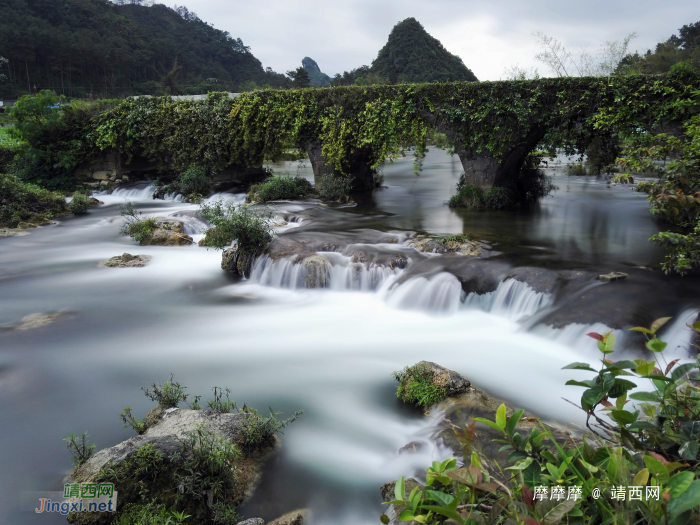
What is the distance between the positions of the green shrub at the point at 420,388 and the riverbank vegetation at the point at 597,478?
3.54 metres

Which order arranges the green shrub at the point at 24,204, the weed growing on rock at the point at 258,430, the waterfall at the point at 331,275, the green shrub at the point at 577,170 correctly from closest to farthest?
the weed growing on rock at the point at 258,430 → the waterfall at the point at 331,275 → the green shrub at the point at 24,204 → the green shrub at the point at 577,170

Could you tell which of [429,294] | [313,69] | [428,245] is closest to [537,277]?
[429,294]

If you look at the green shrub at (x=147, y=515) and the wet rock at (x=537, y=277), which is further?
the wet rock at (x=537, y=277)

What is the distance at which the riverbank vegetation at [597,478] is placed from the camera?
1.40 meters

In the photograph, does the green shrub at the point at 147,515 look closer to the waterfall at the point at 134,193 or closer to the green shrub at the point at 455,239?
the green shrub at the point at 455,239

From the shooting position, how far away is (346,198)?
56.6ft

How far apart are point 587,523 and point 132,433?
195 inches

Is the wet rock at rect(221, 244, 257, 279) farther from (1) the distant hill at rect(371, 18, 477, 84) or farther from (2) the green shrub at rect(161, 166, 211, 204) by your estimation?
(1) the distant hill at rect(371, 18, 477, 84)

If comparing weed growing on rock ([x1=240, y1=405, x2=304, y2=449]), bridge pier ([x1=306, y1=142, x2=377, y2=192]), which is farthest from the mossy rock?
bridge pier ([x1=306, y1=142, x2=377, y2=192])

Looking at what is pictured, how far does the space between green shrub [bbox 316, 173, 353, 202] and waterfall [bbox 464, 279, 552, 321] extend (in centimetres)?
941

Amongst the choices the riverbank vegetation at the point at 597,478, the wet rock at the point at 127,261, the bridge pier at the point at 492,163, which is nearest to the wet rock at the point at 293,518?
the riverbank vegetation at the point at 597,478

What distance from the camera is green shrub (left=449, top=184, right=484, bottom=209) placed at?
51.5ft

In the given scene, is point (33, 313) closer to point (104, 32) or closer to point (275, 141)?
point (275, 141)

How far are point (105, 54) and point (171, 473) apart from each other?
218 ft
